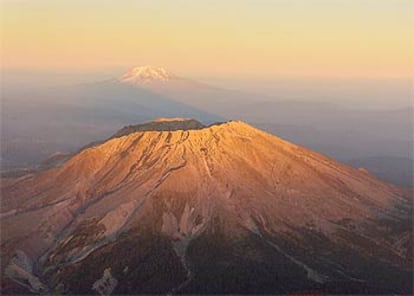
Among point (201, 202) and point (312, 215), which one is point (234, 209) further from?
point (312, 215)

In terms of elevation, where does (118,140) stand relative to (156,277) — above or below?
above

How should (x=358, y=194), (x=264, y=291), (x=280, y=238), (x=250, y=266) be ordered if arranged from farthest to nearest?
1. (x=358, y=194)
2. (x=280, y=238)
3. (x=250, y=266)
4. (x=264, y=291)

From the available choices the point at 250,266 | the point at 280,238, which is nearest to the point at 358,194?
the point at 280,238

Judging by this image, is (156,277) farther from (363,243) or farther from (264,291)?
(363,243)

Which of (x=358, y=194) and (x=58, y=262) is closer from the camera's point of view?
(x=58, y=262)

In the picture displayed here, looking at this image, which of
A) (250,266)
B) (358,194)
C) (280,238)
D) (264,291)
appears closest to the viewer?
(264,291)

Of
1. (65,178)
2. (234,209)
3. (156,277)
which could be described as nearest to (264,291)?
(156,277)
